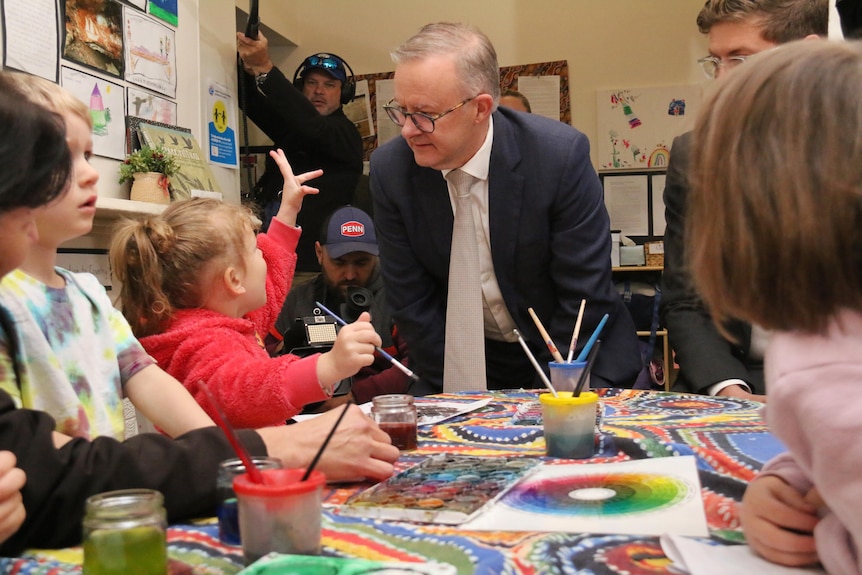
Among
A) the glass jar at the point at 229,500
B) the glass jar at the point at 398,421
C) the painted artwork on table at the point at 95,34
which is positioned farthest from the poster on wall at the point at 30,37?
the glass jar at the point at 229,500

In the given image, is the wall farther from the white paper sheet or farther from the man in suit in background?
the white paper sheet

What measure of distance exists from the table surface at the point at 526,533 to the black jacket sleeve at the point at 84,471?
2cm

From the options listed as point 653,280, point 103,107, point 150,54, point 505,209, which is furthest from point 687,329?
point 653,280

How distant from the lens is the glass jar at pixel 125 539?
0.67 meters

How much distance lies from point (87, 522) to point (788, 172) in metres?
0.64

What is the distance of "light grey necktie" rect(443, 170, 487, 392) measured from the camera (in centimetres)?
217

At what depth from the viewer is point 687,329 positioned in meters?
2.12

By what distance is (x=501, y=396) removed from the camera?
5.72 ft

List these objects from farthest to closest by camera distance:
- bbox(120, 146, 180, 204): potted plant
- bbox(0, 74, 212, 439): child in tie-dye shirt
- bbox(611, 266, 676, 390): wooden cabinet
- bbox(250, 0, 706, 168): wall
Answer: bbox(250, 0, 706, 168): wall, bbox(611, 266, 676, 390): wooden cabinet, bbox(120, 146, 180, 204): potted plant, bbox(0, 74, 212, 439): child in tie-dye shirt

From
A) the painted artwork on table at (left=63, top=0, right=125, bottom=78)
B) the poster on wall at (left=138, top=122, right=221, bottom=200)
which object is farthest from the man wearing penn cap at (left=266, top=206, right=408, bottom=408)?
the painted artwork on table at (left=63, top=0, right=125, bottom=78)

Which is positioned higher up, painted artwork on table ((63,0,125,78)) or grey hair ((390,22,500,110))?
painted artwork on table ((63,0,125,78))

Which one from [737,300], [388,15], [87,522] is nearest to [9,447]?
A: [87,522]

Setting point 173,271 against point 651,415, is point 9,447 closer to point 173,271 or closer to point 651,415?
point 173,271

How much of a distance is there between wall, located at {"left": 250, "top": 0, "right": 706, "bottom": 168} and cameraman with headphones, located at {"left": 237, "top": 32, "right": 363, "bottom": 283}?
103cm
